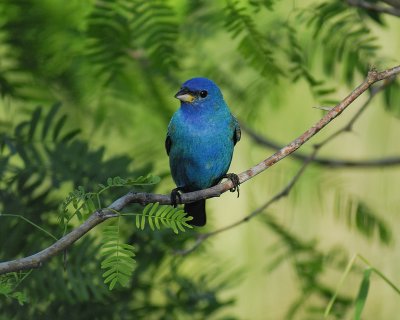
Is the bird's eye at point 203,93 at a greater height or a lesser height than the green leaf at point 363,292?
greater

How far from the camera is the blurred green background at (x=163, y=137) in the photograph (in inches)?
124

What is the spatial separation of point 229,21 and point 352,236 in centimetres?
242

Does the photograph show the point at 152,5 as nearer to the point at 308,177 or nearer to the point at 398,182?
the point at 308,177

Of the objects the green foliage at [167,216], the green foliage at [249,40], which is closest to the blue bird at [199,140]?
the green foliage at [249,40]

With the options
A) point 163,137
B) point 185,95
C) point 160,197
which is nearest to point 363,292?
point 160,197

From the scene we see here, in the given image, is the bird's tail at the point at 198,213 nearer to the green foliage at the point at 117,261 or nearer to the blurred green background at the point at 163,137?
the blurred green background at the point at 163,137

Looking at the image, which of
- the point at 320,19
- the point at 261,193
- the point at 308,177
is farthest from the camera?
the point at 261,193

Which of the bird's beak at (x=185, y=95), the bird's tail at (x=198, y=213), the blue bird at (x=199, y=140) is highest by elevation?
the bird's beak at (x=185, y=95)

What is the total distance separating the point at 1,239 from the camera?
3039 millimetres

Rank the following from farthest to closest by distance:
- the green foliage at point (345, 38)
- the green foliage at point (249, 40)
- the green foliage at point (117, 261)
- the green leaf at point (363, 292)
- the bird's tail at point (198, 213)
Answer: the bird's tail at point (198, 213)
the green foliage at point (345, 38)
the green foliage at point (249, 40)
the green leaf at point (363, 292)
the green foliage at point (117, 261)

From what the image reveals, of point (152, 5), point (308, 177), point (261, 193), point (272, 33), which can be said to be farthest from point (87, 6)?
point (261, 193)

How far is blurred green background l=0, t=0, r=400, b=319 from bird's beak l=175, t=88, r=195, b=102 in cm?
12

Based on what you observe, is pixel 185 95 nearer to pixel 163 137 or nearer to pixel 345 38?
pixel 163 137

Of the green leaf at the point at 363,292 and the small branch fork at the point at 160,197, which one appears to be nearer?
the small branch fork at the point at 160,197
